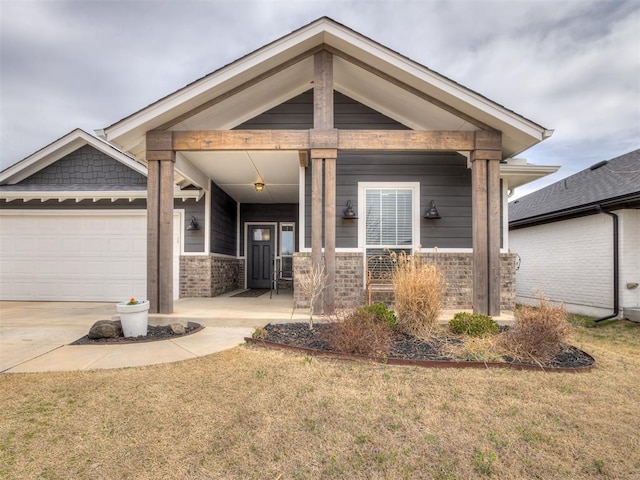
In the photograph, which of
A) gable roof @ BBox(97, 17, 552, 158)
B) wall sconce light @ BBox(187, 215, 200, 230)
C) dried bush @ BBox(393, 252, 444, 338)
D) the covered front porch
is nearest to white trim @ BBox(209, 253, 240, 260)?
wall sconce light @ BBox(187, 215, 200, 230)

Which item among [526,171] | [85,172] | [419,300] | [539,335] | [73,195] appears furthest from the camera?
[85,172]

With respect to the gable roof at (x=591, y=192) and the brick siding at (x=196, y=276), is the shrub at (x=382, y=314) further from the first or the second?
the gable roof at (x=591, y=192)

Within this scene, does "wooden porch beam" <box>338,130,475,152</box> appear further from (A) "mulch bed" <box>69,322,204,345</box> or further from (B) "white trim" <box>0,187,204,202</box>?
(B) "white trim" <box>0,187,204,202</box>

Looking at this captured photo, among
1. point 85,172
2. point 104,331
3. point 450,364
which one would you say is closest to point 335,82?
point 450,364

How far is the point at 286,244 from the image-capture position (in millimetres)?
11734

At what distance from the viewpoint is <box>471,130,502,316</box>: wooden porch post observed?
5652 mm

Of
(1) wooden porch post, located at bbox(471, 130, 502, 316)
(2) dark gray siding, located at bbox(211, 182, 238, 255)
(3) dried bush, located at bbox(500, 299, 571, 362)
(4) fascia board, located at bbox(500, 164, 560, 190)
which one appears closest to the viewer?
(3) dried bush, located at bbox(500, 299, 571, 362)

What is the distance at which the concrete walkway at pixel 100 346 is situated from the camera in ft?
12.0

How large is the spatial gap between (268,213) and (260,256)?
1.44m

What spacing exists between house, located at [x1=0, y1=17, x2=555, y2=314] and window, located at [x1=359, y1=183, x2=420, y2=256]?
3cm

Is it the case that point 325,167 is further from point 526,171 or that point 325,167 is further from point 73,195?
point 73,195

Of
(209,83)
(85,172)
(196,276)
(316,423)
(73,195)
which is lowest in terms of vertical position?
(316,423)

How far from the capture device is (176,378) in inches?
126

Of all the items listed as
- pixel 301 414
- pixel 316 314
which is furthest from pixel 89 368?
pixel 316 314
